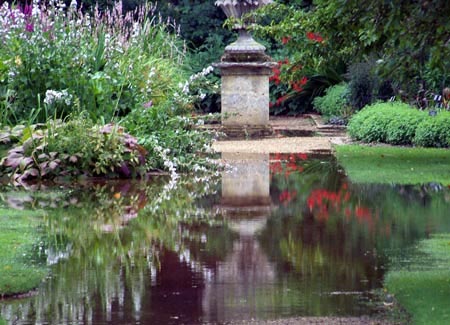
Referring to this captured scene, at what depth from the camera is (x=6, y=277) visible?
7863 mm

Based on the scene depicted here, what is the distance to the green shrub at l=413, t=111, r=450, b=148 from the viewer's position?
17312 millimetres

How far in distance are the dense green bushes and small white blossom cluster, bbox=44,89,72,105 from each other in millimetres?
5881

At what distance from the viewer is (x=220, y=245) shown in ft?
31.3

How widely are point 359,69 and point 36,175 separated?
1131 centimetres

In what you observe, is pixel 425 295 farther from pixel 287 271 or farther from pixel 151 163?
pixel 151 163

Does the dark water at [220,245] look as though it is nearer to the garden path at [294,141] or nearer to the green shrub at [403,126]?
the garden path at [294,141]

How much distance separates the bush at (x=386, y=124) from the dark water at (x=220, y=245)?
3765 mm

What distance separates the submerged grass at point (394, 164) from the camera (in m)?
13.7

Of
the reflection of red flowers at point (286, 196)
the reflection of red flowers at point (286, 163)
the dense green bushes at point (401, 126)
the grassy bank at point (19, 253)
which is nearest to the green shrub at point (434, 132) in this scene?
the dense green bushes at point (401, 126)

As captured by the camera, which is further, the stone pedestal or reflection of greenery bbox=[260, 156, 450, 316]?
the stone pedestal

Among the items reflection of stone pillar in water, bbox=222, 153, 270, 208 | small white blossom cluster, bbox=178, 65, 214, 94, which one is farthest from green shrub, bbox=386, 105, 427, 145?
small white blossom cluster, bbox=178, 65, 214, 94

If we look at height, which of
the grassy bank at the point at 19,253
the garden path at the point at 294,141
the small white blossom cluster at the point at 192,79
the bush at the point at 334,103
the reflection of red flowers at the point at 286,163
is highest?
the small white blossom cluster at the point at 192,79

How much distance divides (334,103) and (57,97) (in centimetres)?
1113

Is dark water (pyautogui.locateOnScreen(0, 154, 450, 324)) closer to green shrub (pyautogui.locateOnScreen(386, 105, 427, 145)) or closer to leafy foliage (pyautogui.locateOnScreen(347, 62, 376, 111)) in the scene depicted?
green shrub (pyautogui.locateOnScreen(386, 105, 427, 145))
